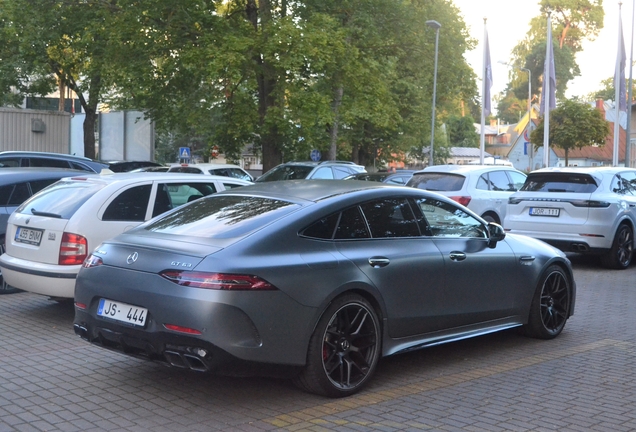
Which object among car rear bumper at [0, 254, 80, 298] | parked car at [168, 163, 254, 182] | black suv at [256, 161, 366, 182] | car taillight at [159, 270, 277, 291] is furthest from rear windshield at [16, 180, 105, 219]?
parked car at [168, 163, 254, 182]

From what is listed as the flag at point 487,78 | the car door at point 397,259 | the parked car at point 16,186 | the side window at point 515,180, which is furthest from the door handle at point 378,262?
the flag at point 487,78

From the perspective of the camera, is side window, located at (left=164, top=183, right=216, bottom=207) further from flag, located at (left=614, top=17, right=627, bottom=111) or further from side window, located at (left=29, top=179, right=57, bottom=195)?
flag, located at (left=614, top=17, right=627, bottom=111)

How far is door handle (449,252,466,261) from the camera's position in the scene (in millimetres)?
6773

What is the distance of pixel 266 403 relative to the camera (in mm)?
5707

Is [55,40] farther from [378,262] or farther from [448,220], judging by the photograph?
[378,262]

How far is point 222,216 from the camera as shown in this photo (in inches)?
241

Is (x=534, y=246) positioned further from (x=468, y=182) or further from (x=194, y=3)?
(x=194, y=3)

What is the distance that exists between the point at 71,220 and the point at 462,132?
113436 millimetres

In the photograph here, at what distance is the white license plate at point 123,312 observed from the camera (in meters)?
5.53

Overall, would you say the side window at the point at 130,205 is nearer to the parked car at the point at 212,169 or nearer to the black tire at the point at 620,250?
the black tire at the point at 620,250

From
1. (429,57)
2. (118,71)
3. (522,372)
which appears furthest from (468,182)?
(429,57)

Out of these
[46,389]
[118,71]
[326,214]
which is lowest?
[46,389]

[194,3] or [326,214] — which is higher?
[194,3]

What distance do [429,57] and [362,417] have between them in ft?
91.7
